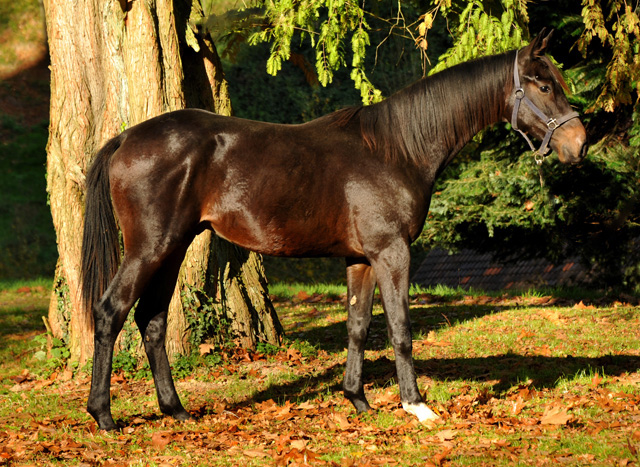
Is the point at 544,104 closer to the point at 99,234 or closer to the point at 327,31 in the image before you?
the point at 327,31

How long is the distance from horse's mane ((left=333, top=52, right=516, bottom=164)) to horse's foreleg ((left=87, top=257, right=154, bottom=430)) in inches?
81.2

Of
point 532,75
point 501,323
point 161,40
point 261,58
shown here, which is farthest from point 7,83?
point 532,75

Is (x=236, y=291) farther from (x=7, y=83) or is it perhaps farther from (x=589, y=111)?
(x=7, y=83)

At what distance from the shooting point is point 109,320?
5.05m

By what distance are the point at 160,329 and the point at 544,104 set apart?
142 inches

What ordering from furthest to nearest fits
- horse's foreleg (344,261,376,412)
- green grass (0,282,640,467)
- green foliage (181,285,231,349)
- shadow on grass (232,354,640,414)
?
green foliage (181,285,231,349)
shadow on grass (232,354,640,414)
horse's foreleg (344,261,376,412)
green grass (0,282,640,467)

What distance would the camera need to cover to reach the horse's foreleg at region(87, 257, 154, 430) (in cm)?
506

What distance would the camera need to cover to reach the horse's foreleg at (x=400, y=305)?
5172 millimetres

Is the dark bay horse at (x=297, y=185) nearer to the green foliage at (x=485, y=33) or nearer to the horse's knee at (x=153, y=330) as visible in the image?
the horse's knee at (x=153, y=330)

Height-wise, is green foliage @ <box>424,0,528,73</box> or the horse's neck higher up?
green foliage @ <box>424,0,528,73</box>

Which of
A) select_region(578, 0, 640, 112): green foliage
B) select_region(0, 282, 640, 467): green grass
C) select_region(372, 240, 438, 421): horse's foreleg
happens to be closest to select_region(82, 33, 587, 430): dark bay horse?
select_region(372, 240, 438, 421): horse's foreleg

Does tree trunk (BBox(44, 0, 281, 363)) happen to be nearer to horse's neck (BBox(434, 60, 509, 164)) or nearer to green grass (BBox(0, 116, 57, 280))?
horse's neck (BBox(434, 60, 509, 164))

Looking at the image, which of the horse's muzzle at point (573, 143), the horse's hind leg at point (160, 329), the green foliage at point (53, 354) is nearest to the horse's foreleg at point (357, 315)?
the horse's hind leg at point (160, 329)

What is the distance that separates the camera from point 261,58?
2228 cm
